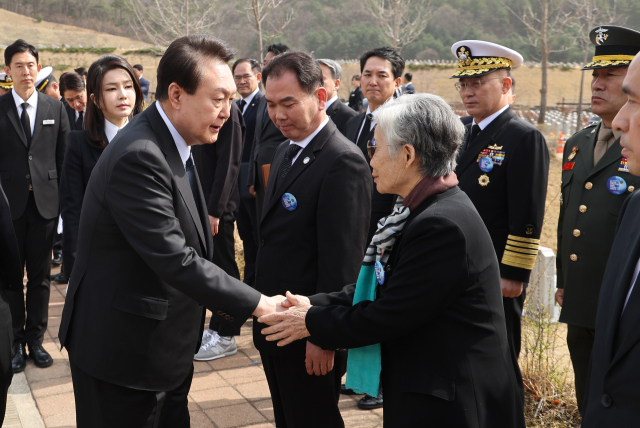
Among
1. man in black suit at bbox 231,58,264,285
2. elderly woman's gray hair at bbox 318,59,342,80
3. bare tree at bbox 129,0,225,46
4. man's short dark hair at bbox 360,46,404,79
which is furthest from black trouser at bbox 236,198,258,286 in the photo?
bare tree at bbox 129,0,225,46

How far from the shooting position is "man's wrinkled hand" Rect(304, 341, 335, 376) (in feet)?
7.49

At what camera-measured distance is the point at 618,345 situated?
1.49 meters

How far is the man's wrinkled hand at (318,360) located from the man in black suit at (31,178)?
9.19 feet

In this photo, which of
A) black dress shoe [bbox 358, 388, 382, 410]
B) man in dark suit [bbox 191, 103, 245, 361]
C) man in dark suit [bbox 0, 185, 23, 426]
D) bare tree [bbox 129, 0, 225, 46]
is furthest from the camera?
bare tree [bbox 129, 0, 225, 46]

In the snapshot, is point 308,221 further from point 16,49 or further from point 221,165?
point 16,49

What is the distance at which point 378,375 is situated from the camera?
1.99 m

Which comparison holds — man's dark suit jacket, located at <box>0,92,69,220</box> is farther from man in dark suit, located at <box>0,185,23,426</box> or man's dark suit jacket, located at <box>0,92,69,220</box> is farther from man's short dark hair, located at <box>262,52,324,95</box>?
man's short dark hair, located at <box>262,52,324,95</box>

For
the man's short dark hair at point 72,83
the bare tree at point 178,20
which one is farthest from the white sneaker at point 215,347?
the bare tree at point 178,20

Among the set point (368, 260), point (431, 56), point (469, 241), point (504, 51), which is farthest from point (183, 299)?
point (431, 56)

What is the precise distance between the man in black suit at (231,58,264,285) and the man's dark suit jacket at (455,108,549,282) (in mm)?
2627

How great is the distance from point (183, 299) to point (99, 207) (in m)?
0.47

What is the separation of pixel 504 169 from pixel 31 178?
3607 mm

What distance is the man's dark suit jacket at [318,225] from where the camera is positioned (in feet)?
7.94

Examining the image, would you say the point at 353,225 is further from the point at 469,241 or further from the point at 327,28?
the point at 327,28
